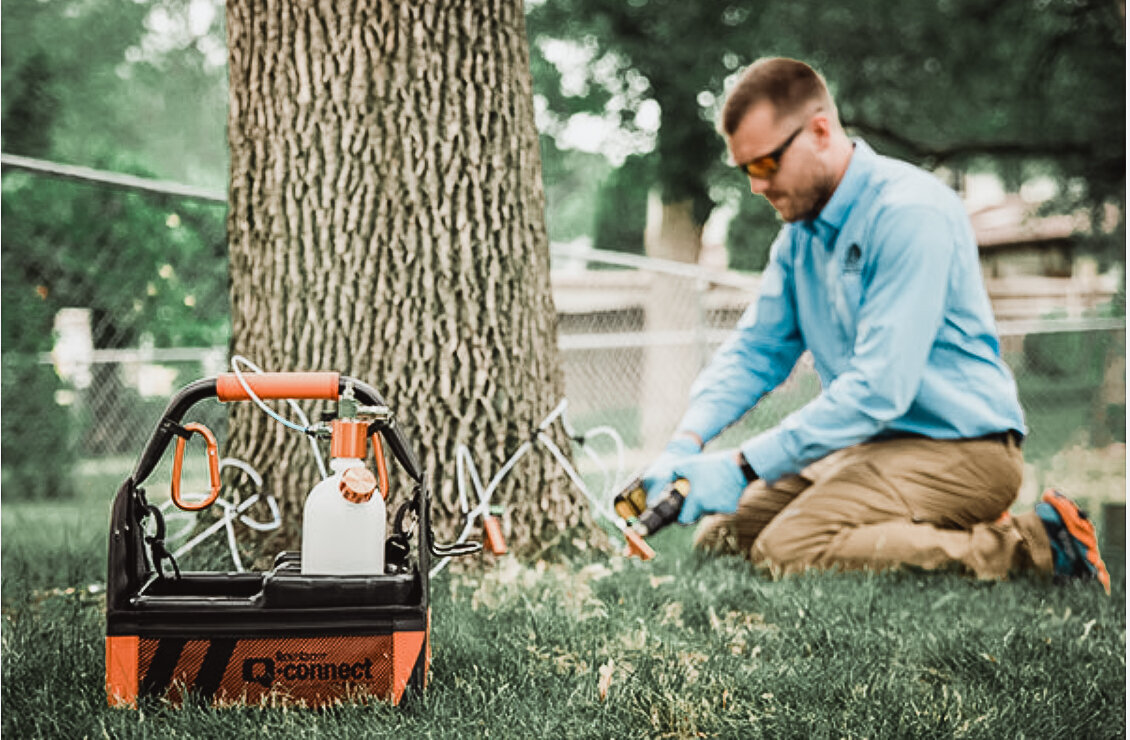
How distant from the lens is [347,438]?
2084mm

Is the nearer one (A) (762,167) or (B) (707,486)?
(B) (707,486)

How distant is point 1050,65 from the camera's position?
1177 cm

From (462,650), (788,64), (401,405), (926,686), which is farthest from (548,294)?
(926,686)

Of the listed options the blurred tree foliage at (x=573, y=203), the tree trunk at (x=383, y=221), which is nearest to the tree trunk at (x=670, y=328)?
the tree trunk at (x=383, y=221)

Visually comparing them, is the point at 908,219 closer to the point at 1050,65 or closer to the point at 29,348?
the point at 29,348

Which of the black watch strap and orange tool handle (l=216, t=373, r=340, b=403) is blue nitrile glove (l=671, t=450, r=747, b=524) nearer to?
the black watch strap

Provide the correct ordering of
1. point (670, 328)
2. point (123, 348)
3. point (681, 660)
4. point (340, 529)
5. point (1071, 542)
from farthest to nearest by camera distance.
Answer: point (670, 328) < point (123, 348) < point (1071, 542) < point (681, 660) < point (340, 529)

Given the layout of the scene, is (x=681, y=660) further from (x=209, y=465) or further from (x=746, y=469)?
(x=746, y=469)

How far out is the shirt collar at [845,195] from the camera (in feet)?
11.8

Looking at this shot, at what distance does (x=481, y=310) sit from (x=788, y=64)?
4.25 feet

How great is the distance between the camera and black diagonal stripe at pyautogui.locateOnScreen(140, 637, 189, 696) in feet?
6.64

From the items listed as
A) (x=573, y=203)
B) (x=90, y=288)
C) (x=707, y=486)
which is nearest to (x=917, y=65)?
(x=90, y=288)

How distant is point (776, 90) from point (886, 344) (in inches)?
35.1

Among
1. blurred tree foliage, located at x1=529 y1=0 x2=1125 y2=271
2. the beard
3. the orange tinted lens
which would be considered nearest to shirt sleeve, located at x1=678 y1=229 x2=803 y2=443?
the beard
